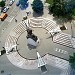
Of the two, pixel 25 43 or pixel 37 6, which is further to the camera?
pixel 37 6

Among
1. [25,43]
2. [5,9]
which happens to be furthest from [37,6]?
[25,43]

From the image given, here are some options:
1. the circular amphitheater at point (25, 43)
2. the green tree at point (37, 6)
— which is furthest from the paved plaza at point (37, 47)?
the green tree at point (37, 6)

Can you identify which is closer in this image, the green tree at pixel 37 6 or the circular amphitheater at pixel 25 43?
the circular amphitheater at pixel 25 43

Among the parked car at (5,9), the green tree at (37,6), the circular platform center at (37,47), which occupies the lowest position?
the circular platform center at (37,47)

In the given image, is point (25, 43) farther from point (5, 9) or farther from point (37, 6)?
point (5, 9)

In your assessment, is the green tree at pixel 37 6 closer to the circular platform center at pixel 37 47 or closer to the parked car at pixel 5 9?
the circular platform center at pixel 37 47

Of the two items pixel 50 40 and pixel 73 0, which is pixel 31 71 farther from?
pixel 73 0

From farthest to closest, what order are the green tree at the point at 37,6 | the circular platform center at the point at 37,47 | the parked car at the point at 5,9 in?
1. the parked car at the point at 5,9
2. the green tree at the point at 37,6
3. the circular platform center at the point at 37,47

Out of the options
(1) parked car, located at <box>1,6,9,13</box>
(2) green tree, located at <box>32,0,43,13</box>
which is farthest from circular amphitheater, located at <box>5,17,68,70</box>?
(1) parked car, located at <box>1,6,9,13</box>
